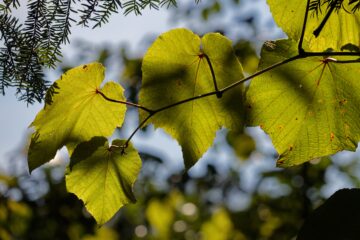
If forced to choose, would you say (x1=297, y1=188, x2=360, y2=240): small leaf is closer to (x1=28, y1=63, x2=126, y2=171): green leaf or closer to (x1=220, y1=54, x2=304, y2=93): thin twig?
(x1=220, y1=54, x2=304, y2=93): thin twig

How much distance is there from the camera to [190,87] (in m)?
0.99

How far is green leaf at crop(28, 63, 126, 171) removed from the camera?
3.20 ft

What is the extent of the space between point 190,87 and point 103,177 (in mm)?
243

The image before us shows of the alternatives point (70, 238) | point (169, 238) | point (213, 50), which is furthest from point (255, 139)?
point (213, 50)

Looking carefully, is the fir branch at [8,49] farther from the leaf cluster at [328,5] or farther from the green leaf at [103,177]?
the leaf cluster at [328,5]

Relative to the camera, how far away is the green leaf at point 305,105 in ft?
3.01

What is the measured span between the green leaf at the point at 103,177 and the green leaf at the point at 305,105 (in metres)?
0.25

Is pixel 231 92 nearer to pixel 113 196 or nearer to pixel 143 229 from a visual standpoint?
pixel 113 196

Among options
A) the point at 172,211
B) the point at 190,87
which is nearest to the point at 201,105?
the point at 190,87

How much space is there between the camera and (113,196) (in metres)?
0.97

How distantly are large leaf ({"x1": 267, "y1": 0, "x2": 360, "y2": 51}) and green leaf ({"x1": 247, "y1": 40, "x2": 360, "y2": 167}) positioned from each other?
3 cm

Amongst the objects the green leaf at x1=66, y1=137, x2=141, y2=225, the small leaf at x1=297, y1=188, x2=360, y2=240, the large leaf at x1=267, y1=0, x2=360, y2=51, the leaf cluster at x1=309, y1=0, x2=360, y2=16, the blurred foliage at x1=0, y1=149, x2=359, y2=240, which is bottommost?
the blurred foliage at x1=0, y1=149, x2=359, y2=240

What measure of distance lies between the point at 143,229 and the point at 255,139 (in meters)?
1.14

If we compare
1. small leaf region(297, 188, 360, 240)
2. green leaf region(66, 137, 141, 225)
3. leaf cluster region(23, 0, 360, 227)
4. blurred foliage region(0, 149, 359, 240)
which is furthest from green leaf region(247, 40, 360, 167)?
blurred foliage region(0, 149, 359, 240)
